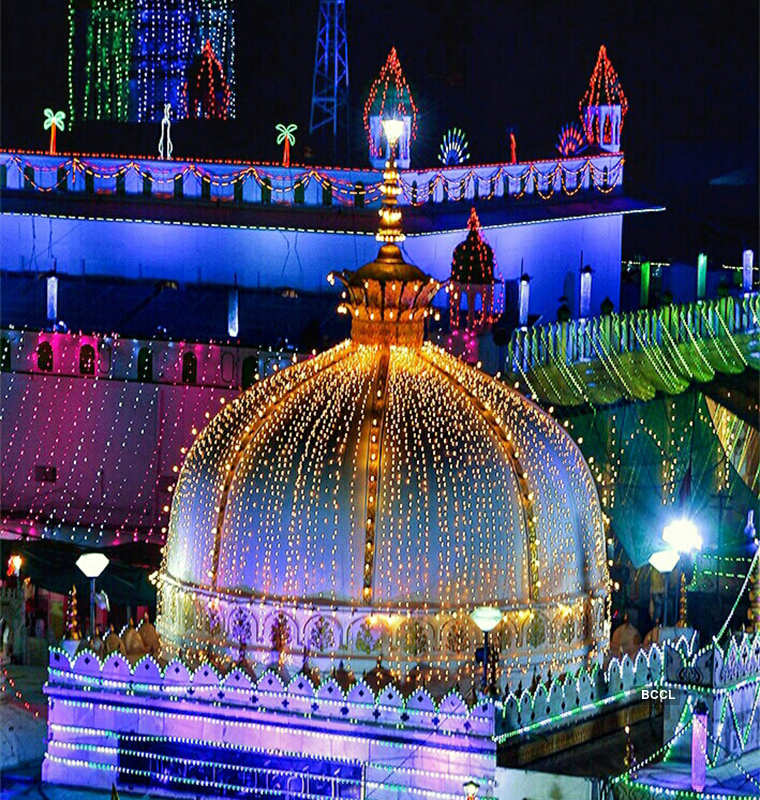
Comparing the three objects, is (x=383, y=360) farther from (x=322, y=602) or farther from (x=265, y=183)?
(x=265, y=183)

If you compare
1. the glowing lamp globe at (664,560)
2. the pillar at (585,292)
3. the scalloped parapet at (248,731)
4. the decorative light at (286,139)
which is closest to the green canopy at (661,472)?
the pillar at (585,292)

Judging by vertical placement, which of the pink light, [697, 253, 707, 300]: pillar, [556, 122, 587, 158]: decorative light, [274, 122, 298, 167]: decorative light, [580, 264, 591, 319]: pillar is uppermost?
[556, 122, 587, 158]: decorative light

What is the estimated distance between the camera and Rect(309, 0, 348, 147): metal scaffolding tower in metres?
60.5

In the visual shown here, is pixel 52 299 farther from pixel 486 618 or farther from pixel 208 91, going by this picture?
pixel 486 618

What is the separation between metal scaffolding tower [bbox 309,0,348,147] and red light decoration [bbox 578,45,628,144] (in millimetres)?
4128

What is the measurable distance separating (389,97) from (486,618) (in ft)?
82.2

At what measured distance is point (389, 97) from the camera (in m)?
59.9

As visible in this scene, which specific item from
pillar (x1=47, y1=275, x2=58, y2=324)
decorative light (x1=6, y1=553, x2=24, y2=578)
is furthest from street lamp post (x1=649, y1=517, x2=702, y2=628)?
→ pillar (x1=47, y1=275, x2=58, y2=324)

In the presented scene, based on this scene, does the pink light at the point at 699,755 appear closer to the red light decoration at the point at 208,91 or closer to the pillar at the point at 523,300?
the pillar at the point at 523,300

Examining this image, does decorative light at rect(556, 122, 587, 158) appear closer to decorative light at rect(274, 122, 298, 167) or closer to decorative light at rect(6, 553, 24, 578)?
decorative light at rect(274, 122, 298, 167)

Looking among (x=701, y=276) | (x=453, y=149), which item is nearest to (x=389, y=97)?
(x=453, y=149)

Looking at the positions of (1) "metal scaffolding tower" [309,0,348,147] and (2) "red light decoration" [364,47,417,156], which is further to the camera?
(1) "metal scaffolding tower" [309,0,348,147]

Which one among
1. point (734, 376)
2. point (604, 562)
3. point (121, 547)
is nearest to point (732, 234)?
point (734, 376)

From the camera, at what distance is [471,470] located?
122ft
